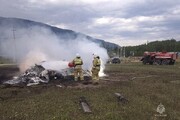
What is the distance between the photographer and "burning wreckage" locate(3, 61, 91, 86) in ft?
77.8

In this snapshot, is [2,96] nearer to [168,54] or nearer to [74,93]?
[74,93]

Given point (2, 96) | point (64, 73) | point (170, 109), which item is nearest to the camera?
point (170, 109)

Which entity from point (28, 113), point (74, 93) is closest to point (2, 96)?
point (74, 93)

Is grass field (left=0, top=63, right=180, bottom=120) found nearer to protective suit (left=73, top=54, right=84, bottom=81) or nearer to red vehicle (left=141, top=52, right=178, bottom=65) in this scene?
protective suit (left=73, top=54, right=84, bottom=81)

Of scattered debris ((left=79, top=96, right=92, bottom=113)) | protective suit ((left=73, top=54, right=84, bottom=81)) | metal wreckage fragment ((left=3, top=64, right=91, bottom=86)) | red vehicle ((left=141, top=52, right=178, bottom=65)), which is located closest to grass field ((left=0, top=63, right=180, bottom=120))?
scattered debris ((left=79, top=96, right=92, bottom=113))

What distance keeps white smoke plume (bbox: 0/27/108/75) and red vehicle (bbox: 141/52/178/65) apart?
2354 cm

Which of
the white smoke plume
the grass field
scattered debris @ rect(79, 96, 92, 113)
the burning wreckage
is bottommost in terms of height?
the grass field

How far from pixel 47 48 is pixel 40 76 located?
9.46 meters

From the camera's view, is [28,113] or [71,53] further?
[71,53]

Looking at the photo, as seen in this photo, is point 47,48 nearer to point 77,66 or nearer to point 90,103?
point 77,66

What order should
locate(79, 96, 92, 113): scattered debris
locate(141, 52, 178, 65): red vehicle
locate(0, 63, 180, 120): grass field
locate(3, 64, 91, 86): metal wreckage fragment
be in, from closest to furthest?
locate(0, 63, 180, 120): grass field
locate(79, 96, 92, 113): scattered debris
locate(3, 64, 91, 86): metal wreckage fragment
locate(141, 52, 178, 65): red vehicle

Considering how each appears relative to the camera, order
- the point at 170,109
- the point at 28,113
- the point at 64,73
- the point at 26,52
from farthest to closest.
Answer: the point at 26,52, the point at 64,73, the point at 170,109, the point at 28,113

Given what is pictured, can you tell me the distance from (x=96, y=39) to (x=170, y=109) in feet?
76.7

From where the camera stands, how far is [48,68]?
27156 mm
